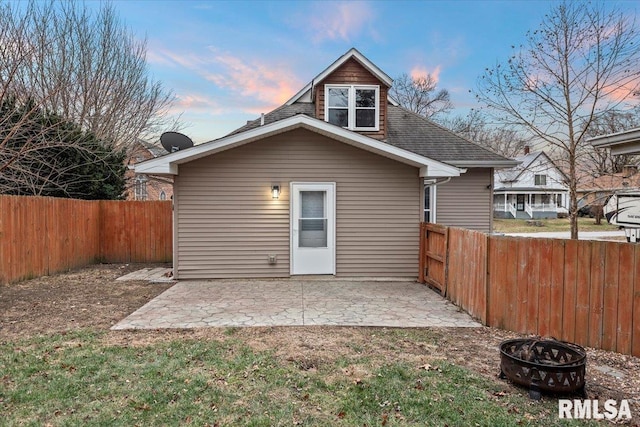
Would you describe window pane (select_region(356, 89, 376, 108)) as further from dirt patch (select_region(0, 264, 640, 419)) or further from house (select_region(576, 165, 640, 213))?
dirt patch (select_region(0, 264, 640, 419))

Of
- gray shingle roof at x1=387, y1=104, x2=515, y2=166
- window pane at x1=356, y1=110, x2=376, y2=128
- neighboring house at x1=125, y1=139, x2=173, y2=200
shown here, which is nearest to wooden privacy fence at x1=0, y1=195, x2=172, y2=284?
neighboring house at x1=125, y1=139, x2=173, y2=200

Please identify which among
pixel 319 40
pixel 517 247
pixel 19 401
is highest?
pixel 319 40

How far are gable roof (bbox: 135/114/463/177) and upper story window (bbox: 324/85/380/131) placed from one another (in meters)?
2.43

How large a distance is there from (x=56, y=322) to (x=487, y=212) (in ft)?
32.8

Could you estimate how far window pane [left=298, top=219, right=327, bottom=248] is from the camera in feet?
27.2

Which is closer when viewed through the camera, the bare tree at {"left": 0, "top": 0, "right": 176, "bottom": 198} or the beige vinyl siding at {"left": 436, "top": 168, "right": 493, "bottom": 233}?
the bare tree at {"left": 0, "top": 0, "right": 176, "bottom": 198}

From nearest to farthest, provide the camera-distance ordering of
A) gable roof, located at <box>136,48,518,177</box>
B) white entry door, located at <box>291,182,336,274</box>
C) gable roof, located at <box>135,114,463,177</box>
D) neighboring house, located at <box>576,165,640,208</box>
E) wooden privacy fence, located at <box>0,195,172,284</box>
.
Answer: gable roof, located at <box>135,114,463,177</box>
gable roof, located at <box>136,48,518,177</box>
wooden privacy fence, located at <box>0,195,172,284</box>
white entry door, located at <box>291,182,336,274</box>
neighboring house, located at <box>576,165,640,208</box>

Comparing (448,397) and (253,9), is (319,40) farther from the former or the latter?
(448,397)

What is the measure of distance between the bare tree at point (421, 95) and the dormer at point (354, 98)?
1744 cm

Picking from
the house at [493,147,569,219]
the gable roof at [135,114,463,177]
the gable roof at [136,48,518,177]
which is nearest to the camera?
the gable roof at [135,114,463,177]

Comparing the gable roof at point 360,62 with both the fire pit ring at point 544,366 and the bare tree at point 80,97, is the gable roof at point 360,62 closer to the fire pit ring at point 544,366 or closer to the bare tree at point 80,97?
the bare tree at point 80,97

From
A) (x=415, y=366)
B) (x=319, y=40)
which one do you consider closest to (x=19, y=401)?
(x=415, y=366)

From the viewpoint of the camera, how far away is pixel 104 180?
40.7 ft

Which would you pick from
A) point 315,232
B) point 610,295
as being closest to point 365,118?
point 315,232
